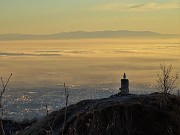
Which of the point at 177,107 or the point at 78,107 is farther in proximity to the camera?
the point at 78,107

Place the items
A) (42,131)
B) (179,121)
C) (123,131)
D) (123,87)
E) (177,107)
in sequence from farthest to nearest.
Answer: (123,87) → (42,131) → (177,107) → (179,121) → (123,131)

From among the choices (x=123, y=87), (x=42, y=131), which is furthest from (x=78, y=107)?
(x=123, y=87)

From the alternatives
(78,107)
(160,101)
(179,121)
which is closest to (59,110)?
(78,107)

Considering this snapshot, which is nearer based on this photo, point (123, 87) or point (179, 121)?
point (179, 121)

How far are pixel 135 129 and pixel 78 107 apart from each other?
4.46 m

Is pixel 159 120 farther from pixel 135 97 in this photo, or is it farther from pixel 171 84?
pixel 171 84

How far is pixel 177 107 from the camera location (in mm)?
14547

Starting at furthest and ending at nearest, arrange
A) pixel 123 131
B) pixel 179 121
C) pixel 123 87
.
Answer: pixel 123 87 → pixel 179 121 → pixel 123 131

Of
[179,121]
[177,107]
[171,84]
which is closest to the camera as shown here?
[179,121]

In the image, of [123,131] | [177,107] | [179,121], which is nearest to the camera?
[123,131]

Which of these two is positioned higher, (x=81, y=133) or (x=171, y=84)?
(x=171, y=84)

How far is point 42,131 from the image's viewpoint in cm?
1566

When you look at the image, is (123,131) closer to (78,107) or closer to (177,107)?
(177,107)

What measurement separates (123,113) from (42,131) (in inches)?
127
